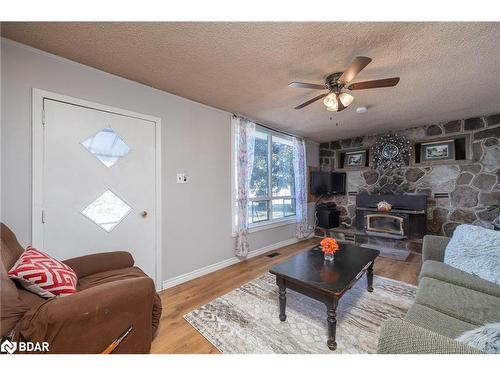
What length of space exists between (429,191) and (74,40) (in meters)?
5.41

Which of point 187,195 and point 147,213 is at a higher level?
point 187,195

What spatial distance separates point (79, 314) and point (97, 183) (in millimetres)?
1306

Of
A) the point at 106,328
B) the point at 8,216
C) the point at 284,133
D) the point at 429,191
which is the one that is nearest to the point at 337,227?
the point at 429,191

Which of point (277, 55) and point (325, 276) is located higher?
point (277, 55)

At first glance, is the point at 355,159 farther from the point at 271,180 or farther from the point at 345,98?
the point at 345,98

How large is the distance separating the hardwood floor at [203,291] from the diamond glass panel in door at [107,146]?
1.59m

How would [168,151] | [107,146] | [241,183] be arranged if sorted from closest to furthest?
[107,146] → [168,151] → [241,183]

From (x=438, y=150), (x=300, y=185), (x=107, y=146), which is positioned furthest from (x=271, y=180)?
(x=438, y=150)

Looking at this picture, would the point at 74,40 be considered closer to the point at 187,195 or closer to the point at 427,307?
the point at 187,195

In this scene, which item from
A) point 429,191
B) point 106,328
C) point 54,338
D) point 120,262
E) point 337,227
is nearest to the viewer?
point 54,338

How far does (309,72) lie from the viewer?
1.93 meters

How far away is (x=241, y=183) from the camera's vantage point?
10.4ft

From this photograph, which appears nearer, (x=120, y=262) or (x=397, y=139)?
(x=120, y=262)

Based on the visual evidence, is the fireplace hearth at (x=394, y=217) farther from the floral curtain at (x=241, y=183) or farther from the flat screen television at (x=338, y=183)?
the floral curtain at (x=241, y=183)
